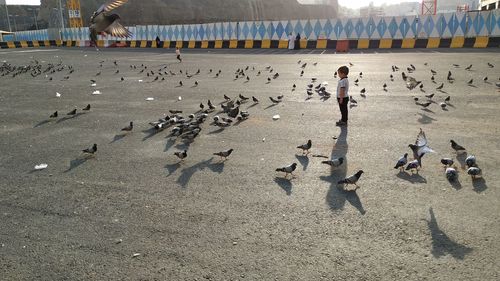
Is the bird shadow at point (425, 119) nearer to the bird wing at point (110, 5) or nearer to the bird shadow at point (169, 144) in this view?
the bird shadow at point (169, 144)

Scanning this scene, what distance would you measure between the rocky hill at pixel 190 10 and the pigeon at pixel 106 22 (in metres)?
54.2

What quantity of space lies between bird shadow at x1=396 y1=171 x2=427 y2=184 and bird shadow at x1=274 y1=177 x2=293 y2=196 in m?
1.79

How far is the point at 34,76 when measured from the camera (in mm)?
20797

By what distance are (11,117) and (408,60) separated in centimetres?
1989

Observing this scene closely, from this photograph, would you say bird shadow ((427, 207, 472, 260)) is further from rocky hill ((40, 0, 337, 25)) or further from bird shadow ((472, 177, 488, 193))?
rocky hill ((40, 0, 337, 25))

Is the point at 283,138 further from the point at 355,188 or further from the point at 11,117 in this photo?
the point at 11,117

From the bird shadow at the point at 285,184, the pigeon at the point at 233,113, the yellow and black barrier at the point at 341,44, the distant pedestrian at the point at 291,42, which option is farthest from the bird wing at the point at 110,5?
the distant pedestrian at the point at 291,42

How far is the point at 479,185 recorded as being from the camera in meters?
5.91

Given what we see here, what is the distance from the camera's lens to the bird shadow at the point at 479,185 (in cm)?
577

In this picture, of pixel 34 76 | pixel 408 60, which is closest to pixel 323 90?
pixel 408 60

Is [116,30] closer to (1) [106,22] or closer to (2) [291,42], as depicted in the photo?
Answer: (1) [106,22]

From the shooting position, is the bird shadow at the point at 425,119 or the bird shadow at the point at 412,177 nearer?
the bird shadow at the point at 412,177

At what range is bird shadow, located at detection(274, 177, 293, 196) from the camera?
236 inches

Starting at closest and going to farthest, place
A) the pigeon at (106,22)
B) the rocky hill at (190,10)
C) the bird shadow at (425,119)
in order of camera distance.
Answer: the bird shadow at (425,119), the pigeon at (106,22), the rocky hill at (190,10)
